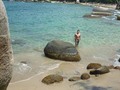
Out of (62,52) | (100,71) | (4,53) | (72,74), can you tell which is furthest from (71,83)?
(4,53)

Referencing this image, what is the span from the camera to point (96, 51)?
1995 centimetres

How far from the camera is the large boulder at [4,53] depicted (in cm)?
255

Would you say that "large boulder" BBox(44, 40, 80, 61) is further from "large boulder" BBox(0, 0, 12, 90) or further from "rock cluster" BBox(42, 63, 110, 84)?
"large boulder" BBox(0, 0, 12, 90)

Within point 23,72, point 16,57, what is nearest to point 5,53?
point 23,72

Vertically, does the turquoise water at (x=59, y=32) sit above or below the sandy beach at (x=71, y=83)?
below

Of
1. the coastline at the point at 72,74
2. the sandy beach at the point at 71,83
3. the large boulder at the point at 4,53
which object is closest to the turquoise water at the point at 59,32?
the coastline at the point at 72,74

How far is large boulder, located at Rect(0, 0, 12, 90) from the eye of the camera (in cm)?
255

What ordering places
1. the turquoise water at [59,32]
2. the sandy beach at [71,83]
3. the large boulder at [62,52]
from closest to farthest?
the sandy beach at [71,83] → the large boulder at [62,52] → the turquoise water at [59,32]

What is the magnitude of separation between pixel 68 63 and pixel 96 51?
4782 millimetres

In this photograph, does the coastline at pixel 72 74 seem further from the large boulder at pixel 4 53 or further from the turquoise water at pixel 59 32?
the large boulder at pixel 4 53

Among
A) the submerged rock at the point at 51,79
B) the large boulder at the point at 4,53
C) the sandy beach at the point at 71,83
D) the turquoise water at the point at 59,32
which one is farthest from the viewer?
the turquoise water at the point at 59,32

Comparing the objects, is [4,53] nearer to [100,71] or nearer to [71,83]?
[71,83]

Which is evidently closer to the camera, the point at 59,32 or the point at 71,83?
the point at 71,83

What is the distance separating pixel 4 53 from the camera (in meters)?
2.61
